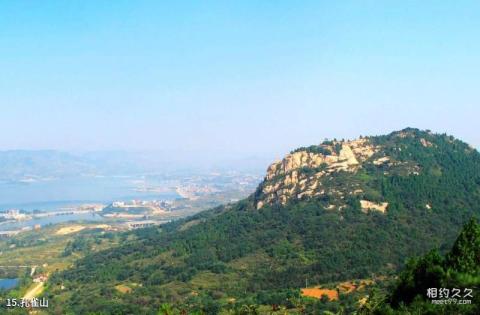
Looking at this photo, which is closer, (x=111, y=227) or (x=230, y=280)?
(x=230, y=280)

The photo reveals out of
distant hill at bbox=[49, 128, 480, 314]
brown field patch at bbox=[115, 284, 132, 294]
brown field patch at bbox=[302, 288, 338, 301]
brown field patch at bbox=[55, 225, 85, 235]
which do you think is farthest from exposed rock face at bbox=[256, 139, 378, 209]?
brown field patch at bbox=[55, 225, 85, 235]

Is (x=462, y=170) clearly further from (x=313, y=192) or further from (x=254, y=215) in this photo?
(x=254, y=215)

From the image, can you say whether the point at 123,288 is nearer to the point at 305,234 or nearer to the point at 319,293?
the point at 305,234

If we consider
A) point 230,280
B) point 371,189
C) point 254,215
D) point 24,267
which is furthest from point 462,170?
point 24,267

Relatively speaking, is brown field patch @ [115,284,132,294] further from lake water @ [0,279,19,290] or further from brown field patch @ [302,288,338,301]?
brown field patch @ [302,288,338,301]

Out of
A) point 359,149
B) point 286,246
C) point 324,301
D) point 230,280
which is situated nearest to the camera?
point 324,301

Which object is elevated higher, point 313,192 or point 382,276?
point 313,192

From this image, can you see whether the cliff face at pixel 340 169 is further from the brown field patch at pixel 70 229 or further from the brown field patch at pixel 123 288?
the brown field patch at pixel 70 229
